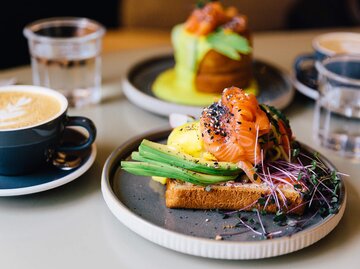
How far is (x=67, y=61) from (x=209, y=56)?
421 mm

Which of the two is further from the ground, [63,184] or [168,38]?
[63,184]

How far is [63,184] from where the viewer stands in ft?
4.05

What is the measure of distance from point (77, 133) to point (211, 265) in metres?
0.55

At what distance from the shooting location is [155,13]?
10.7 ft

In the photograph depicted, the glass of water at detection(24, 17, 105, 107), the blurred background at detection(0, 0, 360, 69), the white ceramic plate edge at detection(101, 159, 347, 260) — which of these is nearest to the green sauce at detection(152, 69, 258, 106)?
the glass of water at detection(24, 17, 105, 107)

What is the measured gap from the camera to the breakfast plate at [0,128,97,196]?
1166 mm

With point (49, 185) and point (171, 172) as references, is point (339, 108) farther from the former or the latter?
point (49, 185)

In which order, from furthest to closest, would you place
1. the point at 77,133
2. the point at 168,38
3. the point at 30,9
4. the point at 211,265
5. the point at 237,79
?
the point at 168,38, the point at 30,9, the point at 237,79, the point at 77,133, the point at 211,265

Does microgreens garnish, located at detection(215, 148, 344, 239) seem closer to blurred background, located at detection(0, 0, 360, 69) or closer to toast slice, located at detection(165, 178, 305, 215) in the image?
toast slice, located at detection(165, 178, 305, 215)

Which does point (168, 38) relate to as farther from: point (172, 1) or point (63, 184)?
point (63, 184)

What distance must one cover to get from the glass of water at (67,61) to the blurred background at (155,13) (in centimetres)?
108

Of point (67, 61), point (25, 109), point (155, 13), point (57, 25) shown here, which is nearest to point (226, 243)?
point (25, 109)

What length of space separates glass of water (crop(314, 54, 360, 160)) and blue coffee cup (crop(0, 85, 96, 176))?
0.63 metres

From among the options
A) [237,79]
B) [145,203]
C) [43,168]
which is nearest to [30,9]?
[237,79]
